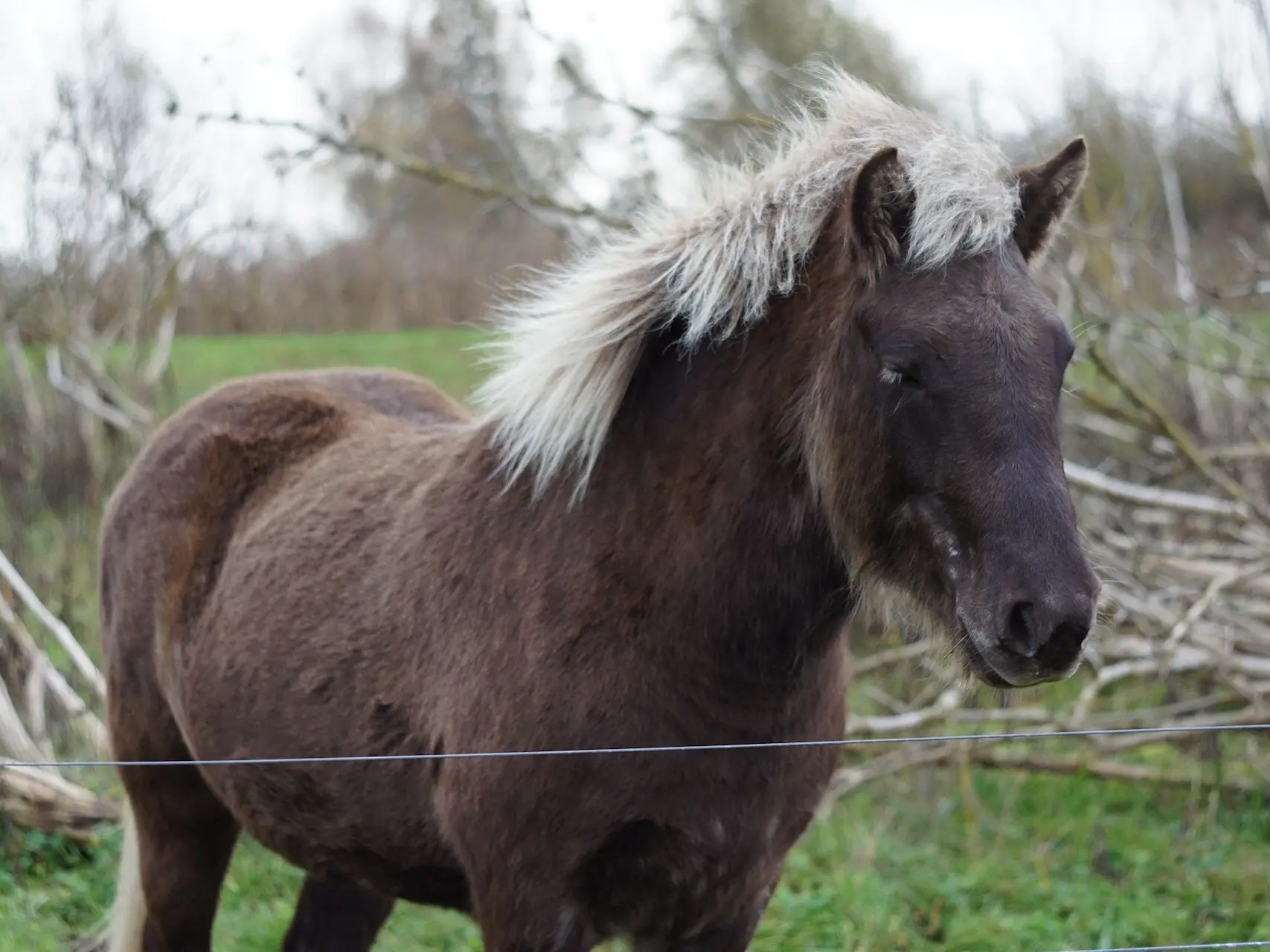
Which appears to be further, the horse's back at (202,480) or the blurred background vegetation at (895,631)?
the blurred background vegetation at (895,631)

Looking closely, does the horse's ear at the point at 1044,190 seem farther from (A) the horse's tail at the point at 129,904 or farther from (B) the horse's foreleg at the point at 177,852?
(A) the horse's tail at the point at 129,904

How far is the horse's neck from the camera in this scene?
2.50 m

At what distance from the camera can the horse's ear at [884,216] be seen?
2312mm

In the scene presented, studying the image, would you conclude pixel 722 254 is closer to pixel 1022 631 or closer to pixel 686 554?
pixel 686 554

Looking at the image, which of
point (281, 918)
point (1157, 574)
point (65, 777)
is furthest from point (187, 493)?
point (1157, 574)

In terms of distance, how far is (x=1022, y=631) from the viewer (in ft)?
6.86

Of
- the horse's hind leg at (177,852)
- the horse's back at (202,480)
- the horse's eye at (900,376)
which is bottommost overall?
the horse's hind leg at (177,852)

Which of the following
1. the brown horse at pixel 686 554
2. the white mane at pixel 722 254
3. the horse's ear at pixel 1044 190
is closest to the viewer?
the brown horse at pixel 686 554

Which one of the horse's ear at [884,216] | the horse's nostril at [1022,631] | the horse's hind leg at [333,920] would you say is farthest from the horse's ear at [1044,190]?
the horse's hind leg at [333,920]

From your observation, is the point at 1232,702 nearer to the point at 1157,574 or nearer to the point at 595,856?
the point at 1157,574

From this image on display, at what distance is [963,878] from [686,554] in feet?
9.16

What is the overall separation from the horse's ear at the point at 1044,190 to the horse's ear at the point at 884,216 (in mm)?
373

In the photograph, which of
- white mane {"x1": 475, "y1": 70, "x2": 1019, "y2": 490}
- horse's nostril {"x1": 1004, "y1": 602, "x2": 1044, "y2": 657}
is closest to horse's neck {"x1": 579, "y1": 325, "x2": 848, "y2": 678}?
white mane {"x1": 475, "y1": 70, "x2": 1019, "y2": 490}

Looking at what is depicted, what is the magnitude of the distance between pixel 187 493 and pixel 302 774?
1.10 meters
